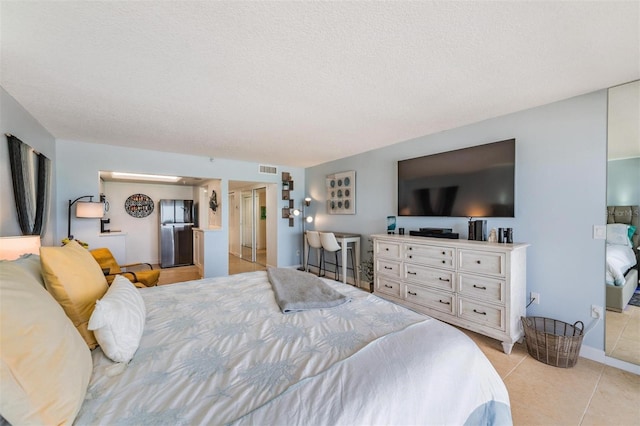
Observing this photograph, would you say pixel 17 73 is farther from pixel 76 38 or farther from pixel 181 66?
pixel 181 66

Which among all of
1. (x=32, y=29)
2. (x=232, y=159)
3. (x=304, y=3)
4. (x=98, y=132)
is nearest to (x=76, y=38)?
(x=32, y=29)

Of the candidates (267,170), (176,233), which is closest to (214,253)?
(176,233)

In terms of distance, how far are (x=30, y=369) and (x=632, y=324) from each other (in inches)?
151

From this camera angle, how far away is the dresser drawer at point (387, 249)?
328cm

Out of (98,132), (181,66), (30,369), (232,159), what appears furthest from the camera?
(232,159)

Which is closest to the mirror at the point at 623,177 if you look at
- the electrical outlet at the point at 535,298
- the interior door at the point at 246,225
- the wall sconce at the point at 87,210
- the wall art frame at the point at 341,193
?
the electrical outlet at the point at 535,298

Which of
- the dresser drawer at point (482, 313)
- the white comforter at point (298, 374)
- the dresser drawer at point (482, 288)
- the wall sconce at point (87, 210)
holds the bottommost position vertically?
the dresser drawer at point (482, 313)

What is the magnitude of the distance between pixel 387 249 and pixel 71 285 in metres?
3.04

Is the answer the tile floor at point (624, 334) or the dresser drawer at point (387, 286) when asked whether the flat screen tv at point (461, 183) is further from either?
the tile floor at point (624, 334)

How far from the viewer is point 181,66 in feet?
5.90

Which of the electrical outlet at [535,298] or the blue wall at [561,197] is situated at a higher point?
the blue wall at [561,197]

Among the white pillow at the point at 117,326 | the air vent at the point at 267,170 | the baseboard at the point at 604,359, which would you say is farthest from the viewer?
the air vent at the point at 267,170

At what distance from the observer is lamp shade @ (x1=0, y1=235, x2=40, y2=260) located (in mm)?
1580

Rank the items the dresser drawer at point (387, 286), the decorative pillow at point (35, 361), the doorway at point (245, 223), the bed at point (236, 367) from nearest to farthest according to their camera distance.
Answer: the decorative pillow at point (35, 361) < the bed at point (236, 367) < the dresser drawer at point (387, 286) < the doorway at point (245, 223)
